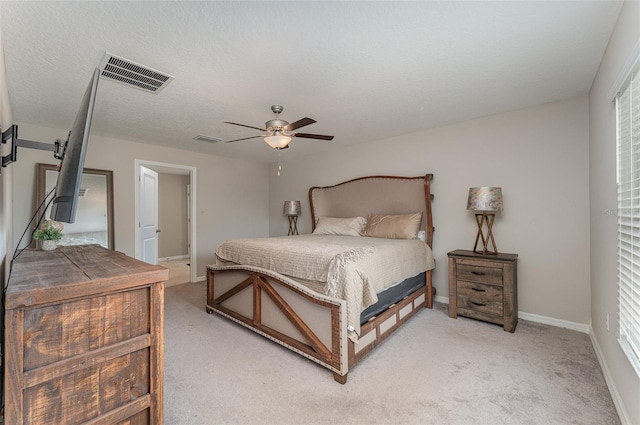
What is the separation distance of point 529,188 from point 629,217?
1652mm

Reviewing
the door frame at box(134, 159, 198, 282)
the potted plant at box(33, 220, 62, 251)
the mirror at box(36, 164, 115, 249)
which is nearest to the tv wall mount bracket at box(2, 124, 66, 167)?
the potted plant at box(33, 220, 62, 251)

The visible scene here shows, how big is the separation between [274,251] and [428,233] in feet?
7.08

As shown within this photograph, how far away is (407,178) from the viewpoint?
13.0 ft

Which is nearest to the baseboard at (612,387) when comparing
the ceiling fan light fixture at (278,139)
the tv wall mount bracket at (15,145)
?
the ceiling fan light fixture at (278,139)

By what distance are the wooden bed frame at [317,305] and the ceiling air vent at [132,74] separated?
1.89 m

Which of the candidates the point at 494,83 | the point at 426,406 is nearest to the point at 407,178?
the point at 494,83

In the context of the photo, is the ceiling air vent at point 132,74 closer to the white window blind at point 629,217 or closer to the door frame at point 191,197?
the door frame at point 191,197

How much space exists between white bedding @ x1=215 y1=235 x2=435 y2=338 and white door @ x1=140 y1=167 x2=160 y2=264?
2062 millimetres

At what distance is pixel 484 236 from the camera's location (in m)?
3.35

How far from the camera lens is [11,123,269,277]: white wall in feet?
11.3

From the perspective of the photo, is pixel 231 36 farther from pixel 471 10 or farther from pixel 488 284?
pixel 488 284

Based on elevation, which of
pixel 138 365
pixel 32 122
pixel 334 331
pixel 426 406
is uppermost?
pixel 32 122

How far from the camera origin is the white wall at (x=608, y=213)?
1507 mm

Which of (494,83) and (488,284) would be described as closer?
(494,83)
